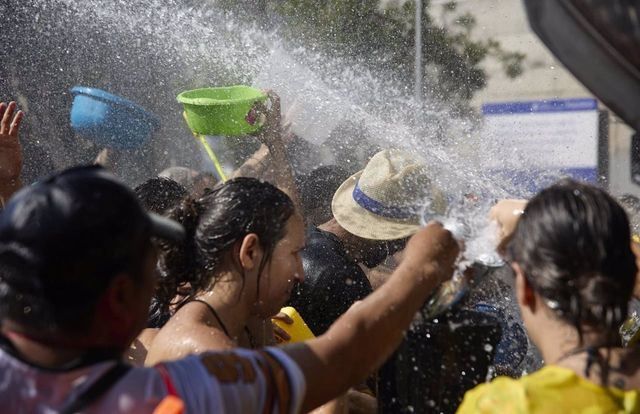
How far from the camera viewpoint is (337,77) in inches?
259

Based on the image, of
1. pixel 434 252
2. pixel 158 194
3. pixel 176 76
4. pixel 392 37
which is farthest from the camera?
pixel 392 37

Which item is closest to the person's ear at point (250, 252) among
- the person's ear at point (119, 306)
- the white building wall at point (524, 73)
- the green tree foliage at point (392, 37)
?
the person's ear at point (119, 306)

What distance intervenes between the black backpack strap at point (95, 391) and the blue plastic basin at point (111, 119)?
380 cm

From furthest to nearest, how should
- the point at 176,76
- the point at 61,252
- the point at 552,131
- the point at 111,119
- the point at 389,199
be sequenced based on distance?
the point at 552,131, the point at 176,76, the point at 111,119, the point at 389,199, the point at 61,252

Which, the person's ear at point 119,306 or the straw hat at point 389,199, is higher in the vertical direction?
the person's ear at point 119,306

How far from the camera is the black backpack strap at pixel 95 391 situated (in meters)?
1.40

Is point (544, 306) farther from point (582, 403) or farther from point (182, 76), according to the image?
point (182, 76)

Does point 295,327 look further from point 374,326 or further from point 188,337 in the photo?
point 374,326

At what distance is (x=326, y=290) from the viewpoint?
3.37m

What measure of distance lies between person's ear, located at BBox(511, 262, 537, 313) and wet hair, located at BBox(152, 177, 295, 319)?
2.85ft

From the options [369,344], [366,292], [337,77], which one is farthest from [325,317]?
[337,77]

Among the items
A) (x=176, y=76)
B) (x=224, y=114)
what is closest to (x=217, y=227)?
(x=224, y=114)

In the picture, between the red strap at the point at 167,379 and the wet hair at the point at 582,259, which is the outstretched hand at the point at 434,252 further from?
the red strap at the point at 167,379

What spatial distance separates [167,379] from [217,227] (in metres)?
0.99
